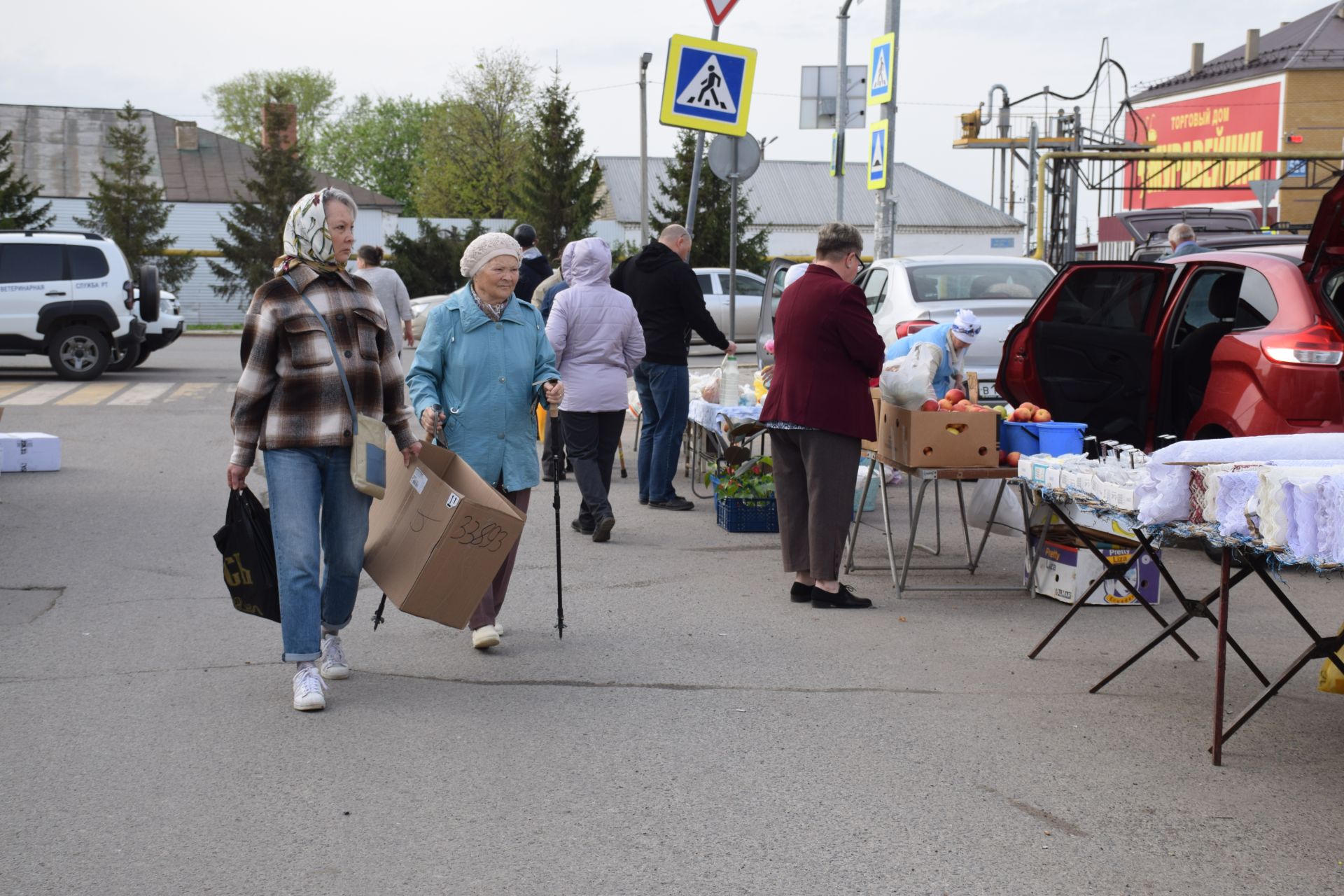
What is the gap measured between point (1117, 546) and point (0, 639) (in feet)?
17.8

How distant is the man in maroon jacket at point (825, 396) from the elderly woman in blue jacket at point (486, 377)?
138 centimetres

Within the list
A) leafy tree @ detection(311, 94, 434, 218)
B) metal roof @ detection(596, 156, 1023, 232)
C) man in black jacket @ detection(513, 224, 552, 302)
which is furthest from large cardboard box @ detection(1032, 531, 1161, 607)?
leafy tree @ detection(311, 94, 434, 218)

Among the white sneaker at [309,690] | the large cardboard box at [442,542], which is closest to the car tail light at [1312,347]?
the large cardboard box at [442,542]

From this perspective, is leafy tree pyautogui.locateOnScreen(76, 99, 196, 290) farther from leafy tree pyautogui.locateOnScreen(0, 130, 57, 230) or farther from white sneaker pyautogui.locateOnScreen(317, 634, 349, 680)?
white sneaker pyautogui.locateOnScreen(317, 634, 349, 680)

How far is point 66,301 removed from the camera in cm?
2044

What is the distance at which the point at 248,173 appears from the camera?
60875 mm

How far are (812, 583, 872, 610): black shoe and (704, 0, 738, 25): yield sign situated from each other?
627 cm

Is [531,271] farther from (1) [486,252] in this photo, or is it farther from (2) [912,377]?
(1) [486,252]

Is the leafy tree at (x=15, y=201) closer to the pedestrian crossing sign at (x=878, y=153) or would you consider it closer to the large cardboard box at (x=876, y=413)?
the pedestrian crossing sign at (x=878, y=153)

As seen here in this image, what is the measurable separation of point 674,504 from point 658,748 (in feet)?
18.1

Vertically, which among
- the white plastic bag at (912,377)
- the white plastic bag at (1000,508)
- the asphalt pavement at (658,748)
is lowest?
the asphalt pavement at (658,748)

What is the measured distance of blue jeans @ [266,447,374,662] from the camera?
5.34 meters

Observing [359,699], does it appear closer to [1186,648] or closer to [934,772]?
[934,772]

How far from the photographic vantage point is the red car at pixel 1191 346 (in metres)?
7.79
